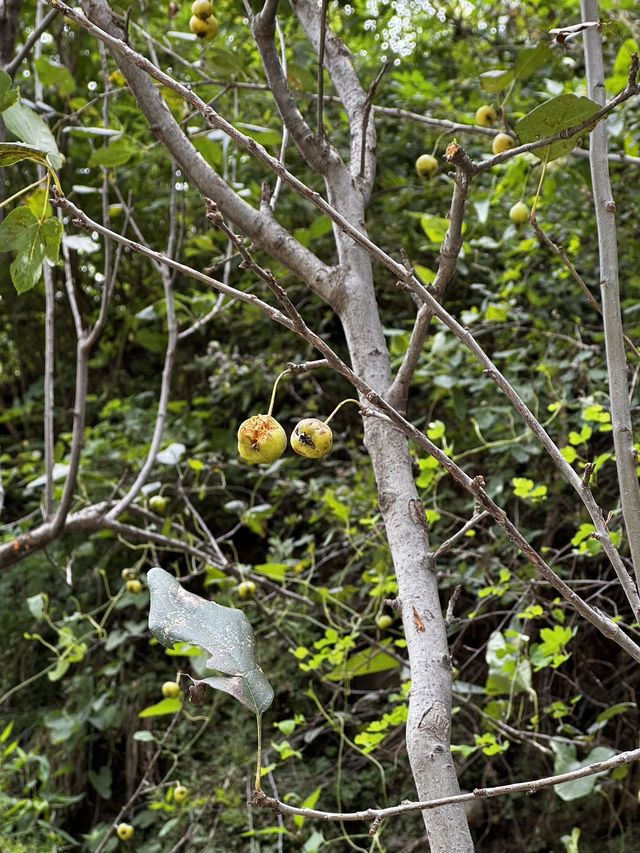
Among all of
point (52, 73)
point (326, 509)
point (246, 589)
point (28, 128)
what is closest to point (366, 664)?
point (246, 589)

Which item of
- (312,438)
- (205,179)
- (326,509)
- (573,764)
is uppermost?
(205,179)

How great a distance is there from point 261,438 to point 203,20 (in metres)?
0.67

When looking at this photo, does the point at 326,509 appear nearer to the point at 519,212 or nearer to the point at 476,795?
the point at 519,212

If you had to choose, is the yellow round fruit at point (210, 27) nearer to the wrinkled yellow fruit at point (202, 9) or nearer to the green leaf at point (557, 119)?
the wrinkled yellow fruit at point (202, 9)

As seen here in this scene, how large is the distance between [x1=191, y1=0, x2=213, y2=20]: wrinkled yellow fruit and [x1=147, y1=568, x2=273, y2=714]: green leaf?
780 mm

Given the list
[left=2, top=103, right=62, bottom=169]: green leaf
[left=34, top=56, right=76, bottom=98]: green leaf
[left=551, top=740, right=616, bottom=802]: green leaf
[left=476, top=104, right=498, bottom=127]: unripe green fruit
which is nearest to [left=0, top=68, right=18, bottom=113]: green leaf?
[left=2, top=103, right=62, bottom=169]: green leaf

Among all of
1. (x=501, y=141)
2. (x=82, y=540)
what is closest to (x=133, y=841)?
(x=82, y=540)

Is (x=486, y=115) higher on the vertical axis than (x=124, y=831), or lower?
higher

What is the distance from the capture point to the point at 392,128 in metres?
2.52

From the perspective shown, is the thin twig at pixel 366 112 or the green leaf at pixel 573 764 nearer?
the thin twig at pixel 366 112

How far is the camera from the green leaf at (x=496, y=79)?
1.01 meters

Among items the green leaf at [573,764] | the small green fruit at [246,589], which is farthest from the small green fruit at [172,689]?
the green leaf at [573,764]

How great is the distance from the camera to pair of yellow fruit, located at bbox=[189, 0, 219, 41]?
105 centimetres

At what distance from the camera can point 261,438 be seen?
0.65m
